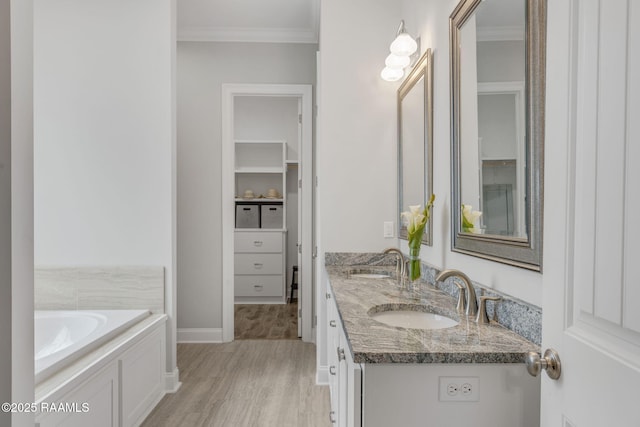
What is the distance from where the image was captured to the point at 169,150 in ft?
8.35

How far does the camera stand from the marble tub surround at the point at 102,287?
2.49 metres

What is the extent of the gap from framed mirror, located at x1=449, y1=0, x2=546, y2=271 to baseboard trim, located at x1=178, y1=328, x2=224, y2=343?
2.63 m

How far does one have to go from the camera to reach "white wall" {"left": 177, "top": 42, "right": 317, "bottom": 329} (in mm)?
3434

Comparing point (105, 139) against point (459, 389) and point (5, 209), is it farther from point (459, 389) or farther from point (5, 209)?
point (459, 389)

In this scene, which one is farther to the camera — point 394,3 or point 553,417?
point 394,3

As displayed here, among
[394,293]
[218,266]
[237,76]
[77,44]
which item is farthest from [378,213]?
[77,44]

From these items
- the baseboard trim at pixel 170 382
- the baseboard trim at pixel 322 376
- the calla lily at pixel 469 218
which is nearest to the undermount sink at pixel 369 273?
the baseboard trim at pixel 322 376

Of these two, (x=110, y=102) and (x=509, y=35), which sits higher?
(x=110, y=102)

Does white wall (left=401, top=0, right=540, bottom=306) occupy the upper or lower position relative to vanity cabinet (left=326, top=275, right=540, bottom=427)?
upper

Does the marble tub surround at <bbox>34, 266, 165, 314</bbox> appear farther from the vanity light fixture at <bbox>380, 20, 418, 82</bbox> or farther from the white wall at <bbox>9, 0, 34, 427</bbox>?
the vanity light fixture at <bbox>380, 20, 418, 82</bbox>

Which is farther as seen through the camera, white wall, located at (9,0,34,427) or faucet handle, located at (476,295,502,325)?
faucet handle, located at (476,295,502,325)

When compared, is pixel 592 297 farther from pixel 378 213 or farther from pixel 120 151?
pixel 120 151

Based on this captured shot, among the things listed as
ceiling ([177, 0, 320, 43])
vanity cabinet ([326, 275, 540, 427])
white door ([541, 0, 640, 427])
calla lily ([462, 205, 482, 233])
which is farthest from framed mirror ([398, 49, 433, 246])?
ceiling ([177, 0, 320, 43])

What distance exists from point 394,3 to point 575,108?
2.22m
